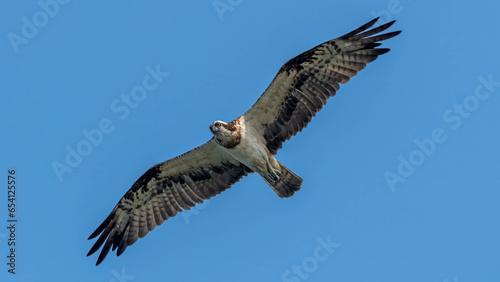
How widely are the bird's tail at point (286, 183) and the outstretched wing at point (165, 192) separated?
2.78 feet

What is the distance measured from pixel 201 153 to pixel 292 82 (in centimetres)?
247

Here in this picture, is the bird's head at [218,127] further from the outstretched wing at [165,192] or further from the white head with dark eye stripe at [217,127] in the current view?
the outstretched wing at [165,192]

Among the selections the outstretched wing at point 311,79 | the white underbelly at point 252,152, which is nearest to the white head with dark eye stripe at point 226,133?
the white underbelly at point 252,152

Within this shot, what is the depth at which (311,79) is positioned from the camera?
1502 centimetres

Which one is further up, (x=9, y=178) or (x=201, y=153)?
(x=9, y=178)

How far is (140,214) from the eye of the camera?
1639 cm

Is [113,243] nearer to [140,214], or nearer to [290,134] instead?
[140,214]

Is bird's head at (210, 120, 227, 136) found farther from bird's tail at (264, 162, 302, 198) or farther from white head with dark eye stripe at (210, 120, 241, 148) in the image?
bird's tail at (264, 162, 302, 198)

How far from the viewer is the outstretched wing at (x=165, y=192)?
1603 centimetres

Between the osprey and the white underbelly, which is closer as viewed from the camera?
the osprey

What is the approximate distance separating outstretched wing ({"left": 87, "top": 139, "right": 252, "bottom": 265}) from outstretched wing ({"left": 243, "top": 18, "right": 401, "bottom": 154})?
145cm

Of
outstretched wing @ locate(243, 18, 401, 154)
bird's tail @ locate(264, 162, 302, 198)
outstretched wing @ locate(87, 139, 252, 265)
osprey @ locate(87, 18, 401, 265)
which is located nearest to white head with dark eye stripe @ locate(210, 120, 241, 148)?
osprey @ locate(87, 18, 401, 265)

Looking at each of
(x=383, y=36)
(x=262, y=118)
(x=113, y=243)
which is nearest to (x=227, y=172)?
(x=262, y=118)

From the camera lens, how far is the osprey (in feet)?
48.8
